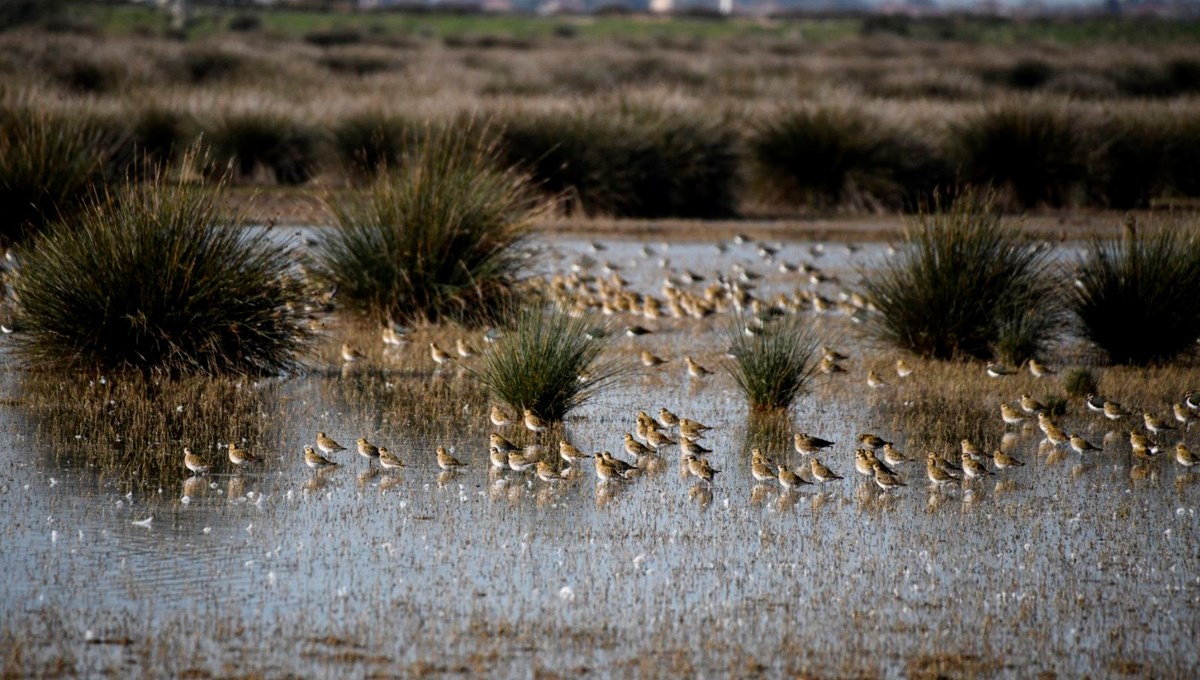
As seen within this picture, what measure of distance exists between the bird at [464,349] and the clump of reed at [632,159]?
15.1 metres

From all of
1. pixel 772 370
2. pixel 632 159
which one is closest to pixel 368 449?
pixel 772 370

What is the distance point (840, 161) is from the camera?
118ft

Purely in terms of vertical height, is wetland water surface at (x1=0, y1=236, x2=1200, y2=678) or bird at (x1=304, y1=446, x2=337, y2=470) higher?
bird at (x1=304, y1=446, x2=337, y2=470)

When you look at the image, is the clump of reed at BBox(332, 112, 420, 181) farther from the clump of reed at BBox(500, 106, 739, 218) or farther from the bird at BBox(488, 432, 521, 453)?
the bird at BBox(488, 432, 521, 453)

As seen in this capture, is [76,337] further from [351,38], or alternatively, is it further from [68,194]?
[351,38]

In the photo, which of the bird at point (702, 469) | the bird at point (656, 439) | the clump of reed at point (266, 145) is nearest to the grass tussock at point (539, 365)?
the bird at point (656, 439)

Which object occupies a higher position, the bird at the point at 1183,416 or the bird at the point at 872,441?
the bird at the point at 1183,416

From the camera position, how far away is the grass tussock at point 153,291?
15.1 m

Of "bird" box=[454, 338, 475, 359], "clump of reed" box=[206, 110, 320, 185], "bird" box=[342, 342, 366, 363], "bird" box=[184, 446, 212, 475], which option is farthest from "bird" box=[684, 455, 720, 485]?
"clump of reed" box=[206, 110, 320, 185]

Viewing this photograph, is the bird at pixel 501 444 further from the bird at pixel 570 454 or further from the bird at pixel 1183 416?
the bird at pixel 1183 416

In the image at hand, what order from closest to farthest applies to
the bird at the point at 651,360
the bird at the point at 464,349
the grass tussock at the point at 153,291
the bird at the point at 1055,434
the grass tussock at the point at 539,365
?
1. the bird at the point at 1055,434
2. the grass tussock at the point at 539,365
3. the grass tussock at the point at 153,291
4. the bird at the point at 464,349
5. the bird at the point at 651,360

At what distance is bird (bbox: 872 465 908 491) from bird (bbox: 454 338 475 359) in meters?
6.02

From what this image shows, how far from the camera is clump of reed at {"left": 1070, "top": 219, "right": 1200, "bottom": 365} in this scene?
18234 millimetres

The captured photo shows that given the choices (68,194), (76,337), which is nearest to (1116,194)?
(68,194)
